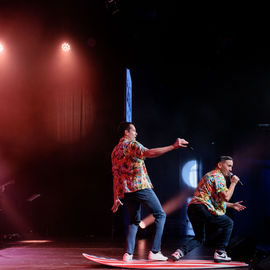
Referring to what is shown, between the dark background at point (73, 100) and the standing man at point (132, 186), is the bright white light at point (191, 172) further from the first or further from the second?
the standing man at point (132, 186)

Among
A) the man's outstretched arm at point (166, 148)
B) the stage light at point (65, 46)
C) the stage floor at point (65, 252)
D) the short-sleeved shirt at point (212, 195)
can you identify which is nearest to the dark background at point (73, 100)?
the stage light at point (65, 46)

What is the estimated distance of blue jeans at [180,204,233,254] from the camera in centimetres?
474

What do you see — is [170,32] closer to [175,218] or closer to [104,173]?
[104,173]

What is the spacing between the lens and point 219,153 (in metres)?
8.41

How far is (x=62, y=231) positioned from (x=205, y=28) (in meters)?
5.56

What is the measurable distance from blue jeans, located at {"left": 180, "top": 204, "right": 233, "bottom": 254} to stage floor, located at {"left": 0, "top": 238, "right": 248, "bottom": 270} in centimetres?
47

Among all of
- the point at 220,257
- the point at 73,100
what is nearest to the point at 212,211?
the point at 220,257

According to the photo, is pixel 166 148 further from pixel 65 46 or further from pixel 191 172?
pixel 191 172

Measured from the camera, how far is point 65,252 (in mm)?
5797

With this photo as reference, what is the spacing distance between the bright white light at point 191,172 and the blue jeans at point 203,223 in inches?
245

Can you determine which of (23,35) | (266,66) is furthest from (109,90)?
(266,66)

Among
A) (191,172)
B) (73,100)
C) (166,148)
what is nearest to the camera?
(166,148)

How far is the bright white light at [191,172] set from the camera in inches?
440

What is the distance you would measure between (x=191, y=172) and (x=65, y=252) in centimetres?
624
